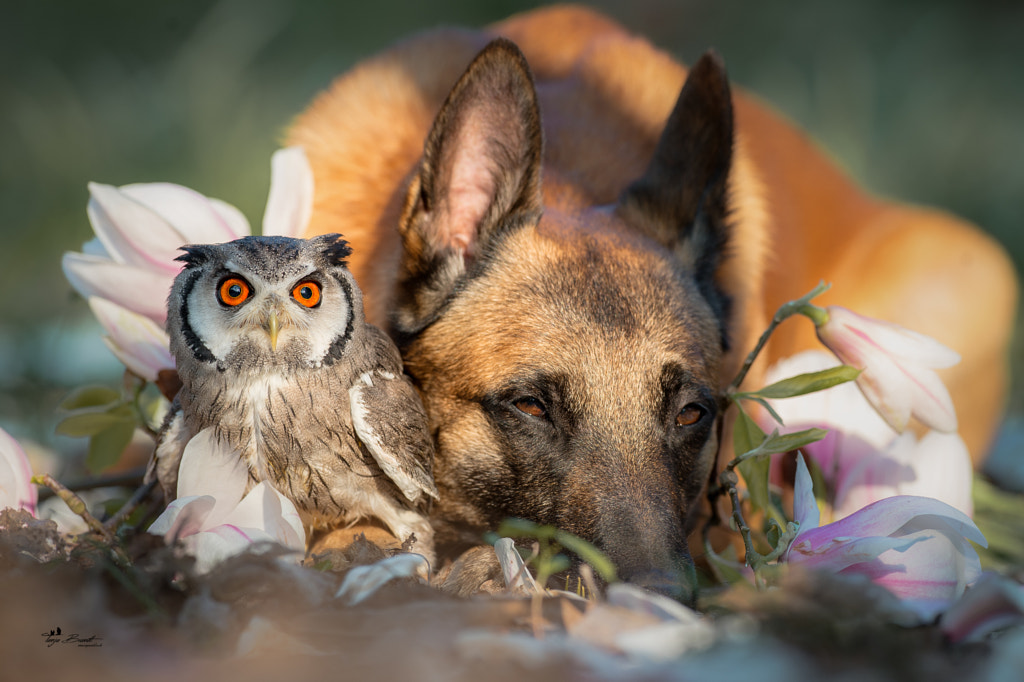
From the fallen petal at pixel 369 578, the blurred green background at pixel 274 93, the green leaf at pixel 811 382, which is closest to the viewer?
the fallen petal at pixel 369 578

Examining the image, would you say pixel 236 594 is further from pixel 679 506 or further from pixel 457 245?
pixel 457 245

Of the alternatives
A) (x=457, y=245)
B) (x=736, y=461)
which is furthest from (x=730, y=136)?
(x=736, y=461)

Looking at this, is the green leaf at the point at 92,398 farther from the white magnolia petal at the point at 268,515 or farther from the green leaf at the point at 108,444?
the white magnolia petal at the point at 268,515

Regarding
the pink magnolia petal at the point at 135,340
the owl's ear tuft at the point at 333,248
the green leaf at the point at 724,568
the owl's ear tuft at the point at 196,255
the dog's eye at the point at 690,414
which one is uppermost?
the owl's ear tuft at the point at 333,248

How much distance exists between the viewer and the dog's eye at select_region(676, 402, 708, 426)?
1.99 metres

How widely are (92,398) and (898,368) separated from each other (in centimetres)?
186

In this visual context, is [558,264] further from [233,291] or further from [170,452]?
[170,452]

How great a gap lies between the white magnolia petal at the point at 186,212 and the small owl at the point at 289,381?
0.31m

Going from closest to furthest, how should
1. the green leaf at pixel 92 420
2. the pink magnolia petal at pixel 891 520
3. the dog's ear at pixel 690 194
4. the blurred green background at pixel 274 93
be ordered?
the pink magnolia petal at pixel 891 520, the green leaf at pixel 92 420, the dog's ear at pixel 690 194, the blurred green background at pixel 274 93

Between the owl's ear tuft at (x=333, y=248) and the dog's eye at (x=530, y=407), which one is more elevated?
the owl's ear tuft at (x=333, y=248)

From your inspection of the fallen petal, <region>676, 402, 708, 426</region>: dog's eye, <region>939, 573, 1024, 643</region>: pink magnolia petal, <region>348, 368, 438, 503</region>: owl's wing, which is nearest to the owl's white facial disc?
<region>348, 368, 438, 503</region>: owl's wing

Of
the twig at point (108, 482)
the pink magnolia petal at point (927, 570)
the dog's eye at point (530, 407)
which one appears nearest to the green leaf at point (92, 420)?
the twig at point (108, 482)

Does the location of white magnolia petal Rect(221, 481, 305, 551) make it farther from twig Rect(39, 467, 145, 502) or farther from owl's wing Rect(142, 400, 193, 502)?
twig Rect(39, 467, 145, 502)

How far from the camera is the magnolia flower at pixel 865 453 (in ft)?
6.18
